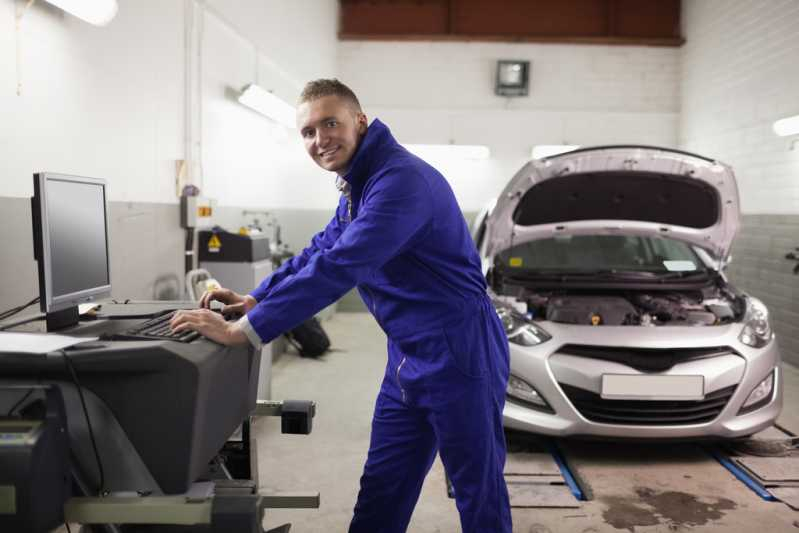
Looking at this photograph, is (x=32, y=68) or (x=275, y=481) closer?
(x=32, y=68)

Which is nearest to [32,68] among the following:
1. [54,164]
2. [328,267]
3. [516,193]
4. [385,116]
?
[54,164]

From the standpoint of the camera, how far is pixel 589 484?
9.95 feet

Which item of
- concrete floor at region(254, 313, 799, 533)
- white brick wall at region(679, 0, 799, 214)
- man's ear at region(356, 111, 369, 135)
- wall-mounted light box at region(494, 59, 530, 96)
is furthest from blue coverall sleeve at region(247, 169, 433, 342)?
wall-mounted light box at region(494, 59, 530, 96)

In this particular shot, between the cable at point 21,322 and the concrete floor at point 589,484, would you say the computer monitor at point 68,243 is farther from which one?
the concrete floor at point 589,484

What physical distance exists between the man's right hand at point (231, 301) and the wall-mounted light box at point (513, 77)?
7.29 metres

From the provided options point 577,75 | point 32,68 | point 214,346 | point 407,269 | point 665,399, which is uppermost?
point 577,75

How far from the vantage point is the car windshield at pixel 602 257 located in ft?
13.2

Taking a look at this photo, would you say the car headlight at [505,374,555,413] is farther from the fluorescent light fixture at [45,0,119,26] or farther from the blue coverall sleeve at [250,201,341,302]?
the fluorescent light fixture at [45,0,119,26]

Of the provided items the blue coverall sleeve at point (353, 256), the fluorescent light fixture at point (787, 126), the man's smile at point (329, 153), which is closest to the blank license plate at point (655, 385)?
the blue coverall sleeve at point (353, 256)

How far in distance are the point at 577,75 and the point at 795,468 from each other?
257 inches

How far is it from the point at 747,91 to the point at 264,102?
4871 millimetres

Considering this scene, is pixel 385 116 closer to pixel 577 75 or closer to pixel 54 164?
pixel 577 75

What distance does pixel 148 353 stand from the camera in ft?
4.12

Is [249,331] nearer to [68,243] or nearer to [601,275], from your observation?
[68,243]
